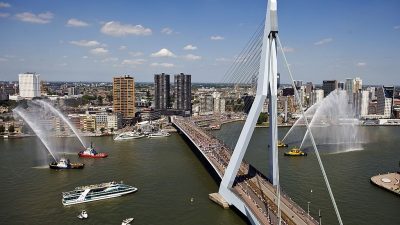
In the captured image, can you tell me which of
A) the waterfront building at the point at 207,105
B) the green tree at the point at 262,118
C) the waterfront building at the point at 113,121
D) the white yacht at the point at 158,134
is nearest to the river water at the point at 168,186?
the white yacht at the point at 158,134

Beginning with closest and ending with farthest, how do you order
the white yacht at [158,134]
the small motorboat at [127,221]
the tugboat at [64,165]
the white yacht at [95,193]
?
the small motorboat at [127,221]
the white yacht at [95,193]
the tugboat at [64,165]
the white yacht at [158,134]

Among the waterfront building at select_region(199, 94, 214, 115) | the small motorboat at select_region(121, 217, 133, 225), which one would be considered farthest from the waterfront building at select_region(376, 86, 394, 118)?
the small motorboat at select_region(121, 217, 133, 225)

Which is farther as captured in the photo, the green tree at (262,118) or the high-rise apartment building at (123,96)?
the green tree at (262,118)

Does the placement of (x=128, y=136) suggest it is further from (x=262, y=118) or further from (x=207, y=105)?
(x=207, y=105)

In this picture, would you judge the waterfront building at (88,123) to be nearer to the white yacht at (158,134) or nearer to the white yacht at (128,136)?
the white yacht at (128,136)

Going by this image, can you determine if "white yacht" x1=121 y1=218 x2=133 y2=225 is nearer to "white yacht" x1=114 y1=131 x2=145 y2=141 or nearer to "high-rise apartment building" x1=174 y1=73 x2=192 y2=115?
"white yacht" x1=114 y1=131 x2=145 y2=141

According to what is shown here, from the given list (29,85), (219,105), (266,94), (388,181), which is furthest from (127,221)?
(29,85)
